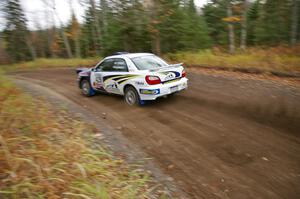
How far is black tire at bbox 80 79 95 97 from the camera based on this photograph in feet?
36.7

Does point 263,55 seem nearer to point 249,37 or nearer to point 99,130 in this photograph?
point 99,130

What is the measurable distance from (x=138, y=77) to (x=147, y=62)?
0.83 m

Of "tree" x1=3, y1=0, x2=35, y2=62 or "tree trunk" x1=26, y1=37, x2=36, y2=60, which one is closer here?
"tree" x1=3, y1=0, x2=35, y2=62

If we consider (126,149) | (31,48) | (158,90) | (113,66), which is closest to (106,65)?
(113,66)

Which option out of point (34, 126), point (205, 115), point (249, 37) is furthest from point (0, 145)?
point (249, 37)

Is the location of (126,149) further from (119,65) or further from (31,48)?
(31,48)

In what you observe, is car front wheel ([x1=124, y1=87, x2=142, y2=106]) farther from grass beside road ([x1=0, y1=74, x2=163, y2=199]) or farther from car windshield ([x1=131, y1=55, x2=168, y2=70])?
grass beside road ([x1=0, y1=74, x2=163, y2=199])

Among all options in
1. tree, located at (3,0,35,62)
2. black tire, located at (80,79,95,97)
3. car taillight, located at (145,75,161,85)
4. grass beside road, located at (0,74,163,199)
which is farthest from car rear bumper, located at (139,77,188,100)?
tree, located at (3,0,35,62)

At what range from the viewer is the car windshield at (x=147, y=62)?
29.6ft

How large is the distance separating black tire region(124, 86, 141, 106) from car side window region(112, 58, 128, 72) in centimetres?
68

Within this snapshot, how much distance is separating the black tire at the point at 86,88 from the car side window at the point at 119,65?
1880 mm

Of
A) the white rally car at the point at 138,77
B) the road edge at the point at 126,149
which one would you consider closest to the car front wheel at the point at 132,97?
the white rally car at the point at 138,77

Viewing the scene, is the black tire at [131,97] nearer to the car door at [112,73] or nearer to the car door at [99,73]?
the car door at [112,73]

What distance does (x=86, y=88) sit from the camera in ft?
37.4
